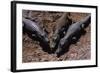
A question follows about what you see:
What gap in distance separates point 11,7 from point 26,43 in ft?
0.91

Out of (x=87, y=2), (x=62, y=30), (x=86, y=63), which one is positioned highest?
(x=87, y=2)

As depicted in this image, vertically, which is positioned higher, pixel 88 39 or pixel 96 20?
pixel 96 20

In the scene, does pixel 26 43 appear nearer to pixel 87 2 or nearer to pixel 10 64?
pixel 10 64

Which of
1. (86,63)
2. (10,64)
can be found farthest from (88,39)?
(10,64)

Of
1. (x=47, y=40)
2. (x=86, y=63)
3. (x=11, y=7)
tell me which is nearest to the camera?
(x=11, y=7)

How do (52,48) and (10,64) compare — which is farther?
(52,48)

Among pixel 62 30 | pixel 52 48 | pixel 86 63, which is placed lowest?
pixel 86 63

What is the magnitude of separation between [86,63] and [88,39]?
194mm

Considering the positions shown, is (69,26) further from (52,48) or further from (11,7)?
(11,7)

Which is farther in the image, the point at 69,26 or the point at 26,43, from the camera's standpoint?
the point at 69,26

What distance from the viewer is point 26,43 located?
1.61 meters

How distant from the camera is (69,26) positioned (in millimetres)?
1741

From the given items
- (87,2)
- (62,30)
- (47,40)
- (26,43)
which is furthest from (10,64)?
(87,2)

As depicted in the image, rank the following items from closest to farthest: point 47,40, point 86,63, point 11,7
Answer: point 11,7 → point 47,40 → point 86,63
